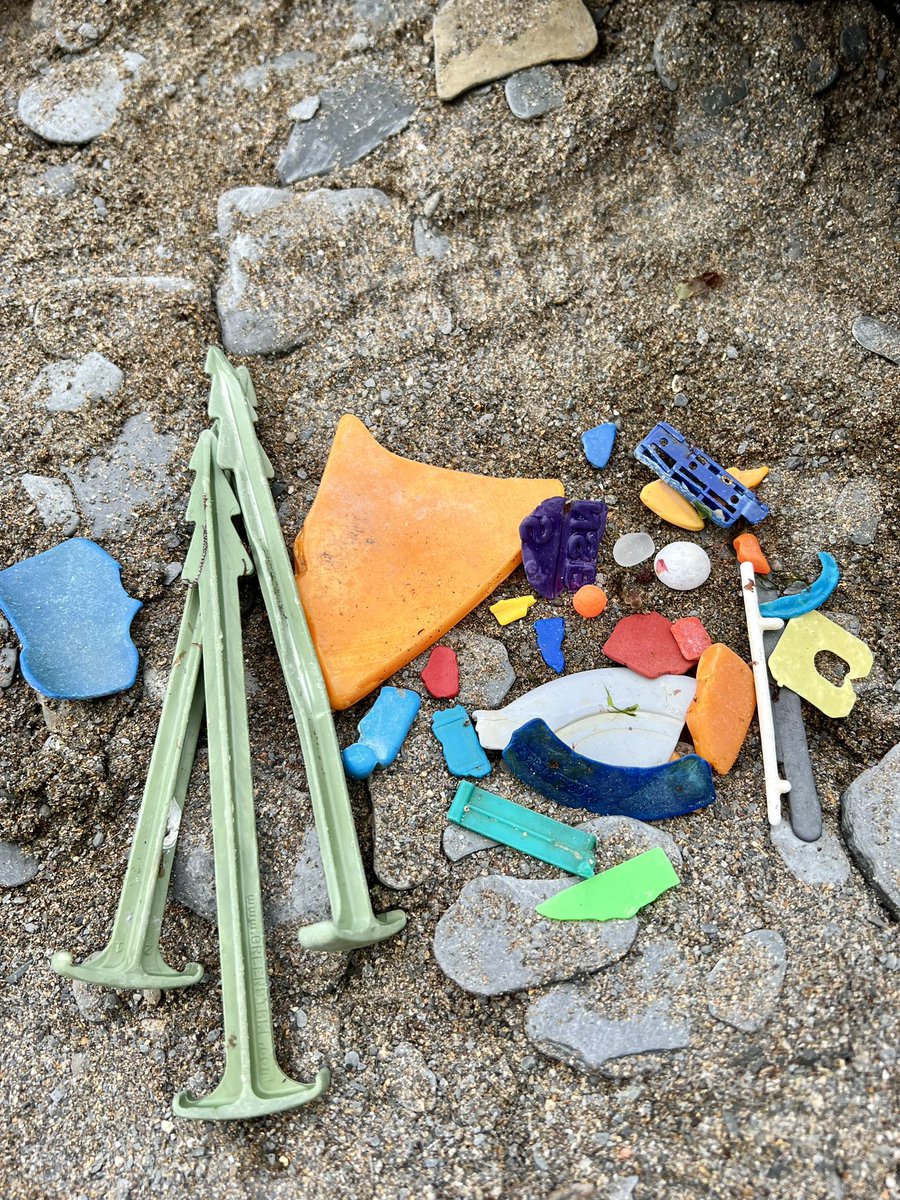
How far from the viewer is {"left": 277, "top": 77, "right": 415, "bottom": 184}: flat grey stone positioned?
1.80m

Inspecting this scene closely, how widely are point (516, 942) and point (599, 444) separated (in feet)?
2.83

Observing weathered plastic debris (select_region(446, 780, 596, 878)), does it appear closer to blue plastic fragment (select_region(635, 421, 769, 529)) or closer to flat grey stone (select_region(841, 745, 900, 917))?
flat grey stone (select_region(841, 745, 900, 917))

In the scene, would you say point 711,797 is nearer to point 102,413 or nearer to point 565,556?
point 565,556

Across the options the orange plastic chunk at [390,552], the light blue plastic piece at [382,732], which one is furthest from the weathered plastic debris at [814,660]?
the light blue plastic piece at [382,732]

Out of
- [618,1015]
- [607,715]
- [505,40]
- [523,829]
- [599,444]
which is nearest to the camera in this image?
[618,1015]

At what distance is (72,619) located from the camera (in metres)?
1.54

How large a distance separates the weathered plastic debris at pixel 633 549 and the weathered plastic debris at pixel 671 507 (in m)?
0.05

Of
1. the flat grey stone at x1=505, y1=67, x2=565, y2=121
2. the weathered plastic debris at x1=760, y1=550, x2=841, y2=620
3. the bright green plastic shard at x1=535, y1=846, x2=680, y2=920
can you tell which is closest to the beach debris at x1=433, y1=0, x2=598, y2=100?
the flat grey stone at x1=505, y1=67, x2=565, y2=121

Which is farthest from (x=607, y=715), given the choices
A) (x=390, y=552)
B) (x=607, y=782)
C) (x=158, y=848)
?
(x=158, y=848)

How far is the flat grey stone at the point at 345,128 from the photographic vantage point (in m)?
1.80

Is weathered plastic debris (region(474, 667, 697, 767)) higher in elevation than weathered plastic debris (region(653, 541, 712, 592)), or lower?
lower

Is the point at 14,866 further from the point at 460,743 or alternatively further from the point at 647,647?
the point at 647,647

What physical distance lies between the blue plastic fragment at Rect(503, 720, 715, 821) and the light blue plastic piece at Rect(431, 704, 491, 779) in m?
0.06

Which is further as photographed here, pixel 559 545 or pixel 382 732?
pixel 559 545
